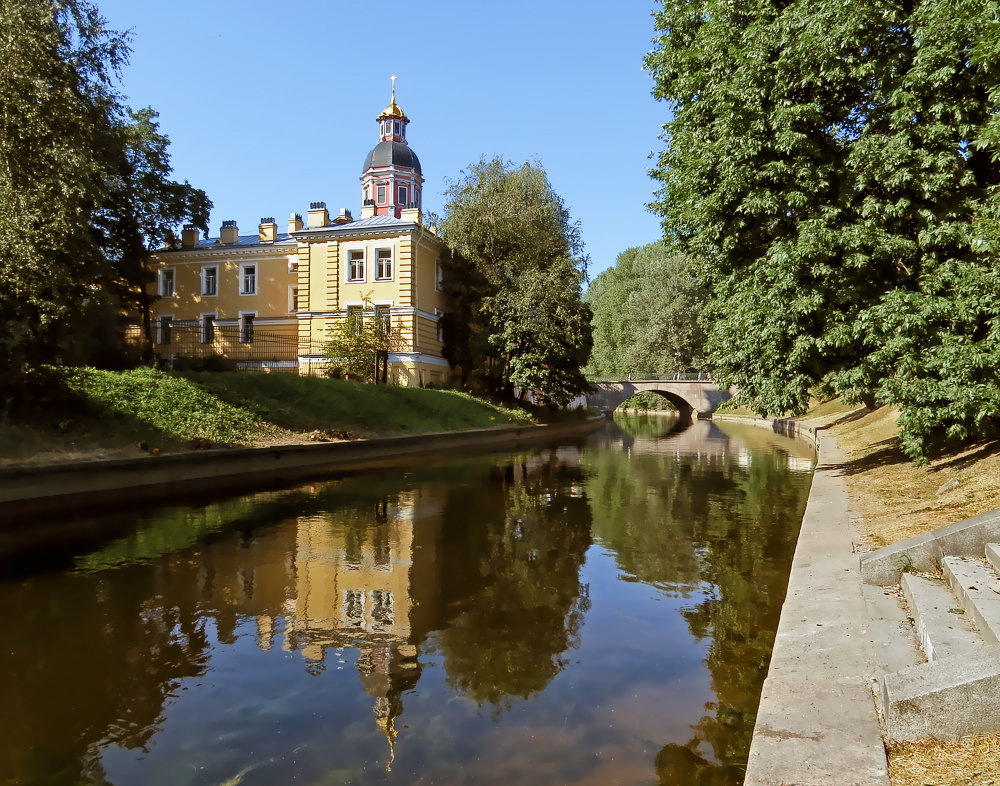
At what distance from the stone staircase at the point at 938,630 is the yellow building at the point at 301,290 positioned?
32087 millimetres

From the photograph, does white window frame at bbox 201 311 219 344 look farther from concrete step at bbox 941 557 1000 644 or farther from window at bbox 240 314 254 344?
concrete step at bbox 941 557 1000 644

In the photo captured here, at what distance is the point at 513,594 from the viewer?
7227 millimetres

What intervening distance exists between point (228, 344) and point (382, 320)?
1301 cm

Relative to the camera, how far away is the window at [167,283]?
46.8 m

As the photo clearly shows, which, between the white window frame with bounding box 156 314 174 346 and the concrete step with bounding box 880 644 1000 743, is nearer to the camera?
the concrete step with bounding box 880 644 1000 743

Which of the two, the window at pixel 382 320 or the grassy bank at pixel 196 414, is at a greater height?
the window at pixel 382 320

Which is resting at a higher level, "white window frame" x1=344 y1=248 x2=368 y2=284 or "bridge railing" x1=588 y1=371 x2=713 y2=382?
"white window frame" x1=344 y1=248 x2=368 y2=284

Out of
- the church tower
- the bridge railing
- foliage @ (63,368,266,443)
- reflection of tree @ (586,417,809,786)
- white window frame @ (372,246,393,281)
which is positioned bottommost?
reflection of tree @ (586,417,809,786)

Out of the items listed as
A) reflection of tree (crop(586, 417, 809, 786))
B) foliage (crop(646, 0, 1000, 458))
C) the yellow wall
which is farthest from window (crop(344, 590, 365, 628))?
the yellow wall

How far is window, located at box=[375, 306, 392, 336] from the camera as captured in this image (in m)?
36.1

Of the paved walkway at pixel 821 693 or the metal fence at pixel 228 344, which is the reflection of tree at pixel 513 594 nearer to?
the paved walkway at pixel 821 693

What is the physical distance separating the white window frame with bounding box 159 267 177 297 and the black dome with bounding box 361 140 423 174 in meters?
24.9

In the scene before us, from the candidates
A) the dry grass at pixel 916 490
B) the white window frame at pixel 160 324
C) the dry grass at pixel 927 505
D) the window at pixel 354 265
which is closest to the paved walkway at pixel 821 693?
the dry grass at pixel 927 505

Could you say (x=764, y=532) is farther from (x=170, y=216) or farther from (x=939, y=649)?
(x=170, y=216)
